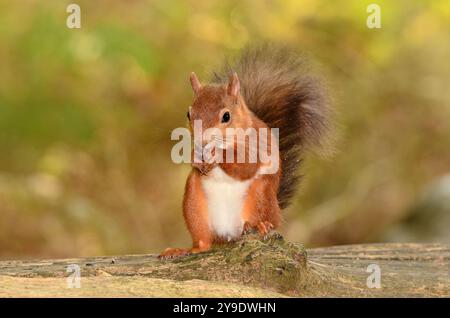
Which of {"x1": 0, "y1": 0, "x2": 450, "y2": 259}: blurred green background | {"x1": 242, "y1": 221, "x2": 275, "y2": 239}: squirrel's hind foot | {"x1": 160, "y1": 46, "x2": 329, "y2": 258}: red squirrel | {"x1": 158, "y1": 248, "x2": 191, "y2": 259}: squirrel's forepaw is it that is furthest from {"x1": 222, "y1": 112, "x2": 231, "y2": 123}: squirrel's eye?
{"x1": 0, "y1": 0, "x2": 450, "y2": 259}: blurred green background

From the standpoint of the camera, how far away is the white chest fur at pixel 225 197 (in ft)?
11.7

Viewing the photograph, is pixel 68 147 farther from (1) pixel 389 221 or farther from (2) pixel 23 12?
(1) pixel 389 221

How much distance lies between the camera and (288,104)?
411 cm

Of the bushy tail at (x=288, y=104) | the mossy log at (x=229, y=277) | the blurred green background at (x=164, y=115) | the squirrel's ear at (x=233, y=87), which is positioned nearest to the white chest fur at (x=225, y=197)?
the mossy log at (x=229, y=277)

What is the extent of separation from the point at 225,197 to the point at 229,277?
46 centimetres

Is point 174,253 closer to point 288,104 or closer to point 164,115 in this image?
point 288,104

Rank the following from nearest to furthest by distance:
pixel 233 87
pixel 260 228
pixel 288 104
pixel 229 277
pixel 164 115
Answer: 1. pixel 229 277
2. pixel 260 228
3. pixel 233 87
4. pixel 288 104
5. pixel 164 115

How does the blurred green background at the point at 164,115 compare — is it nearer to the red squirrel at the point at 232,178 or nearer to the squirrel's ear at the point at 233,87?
the red squirrel at the point at 232,178

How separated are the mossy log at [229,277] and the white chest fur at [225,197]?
12 centimetres

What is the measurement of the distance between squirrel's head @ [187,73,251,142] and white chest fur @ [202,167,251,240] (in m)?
0.22

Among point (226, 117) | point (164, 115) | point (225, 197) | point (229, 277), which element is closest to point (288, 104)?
point (226, 117)

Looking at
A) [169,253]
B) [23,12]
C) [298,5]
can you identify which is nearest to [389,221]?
[298,5]

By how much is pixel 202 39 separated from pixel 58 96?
149 centimetres

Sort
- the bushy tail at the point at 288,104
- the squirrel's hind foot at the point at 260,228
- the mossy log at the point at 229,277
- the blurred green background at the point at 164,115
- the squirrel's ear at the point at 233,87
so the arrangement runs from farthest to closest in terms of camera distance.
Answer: the blurred green background at the point at 164,115
the bushy tail at the point at 288,104
the squirrel's ear at the point at 233,87
the squirrel's hind foot at the point at 260,228
the mossy log at the point at 229,277
